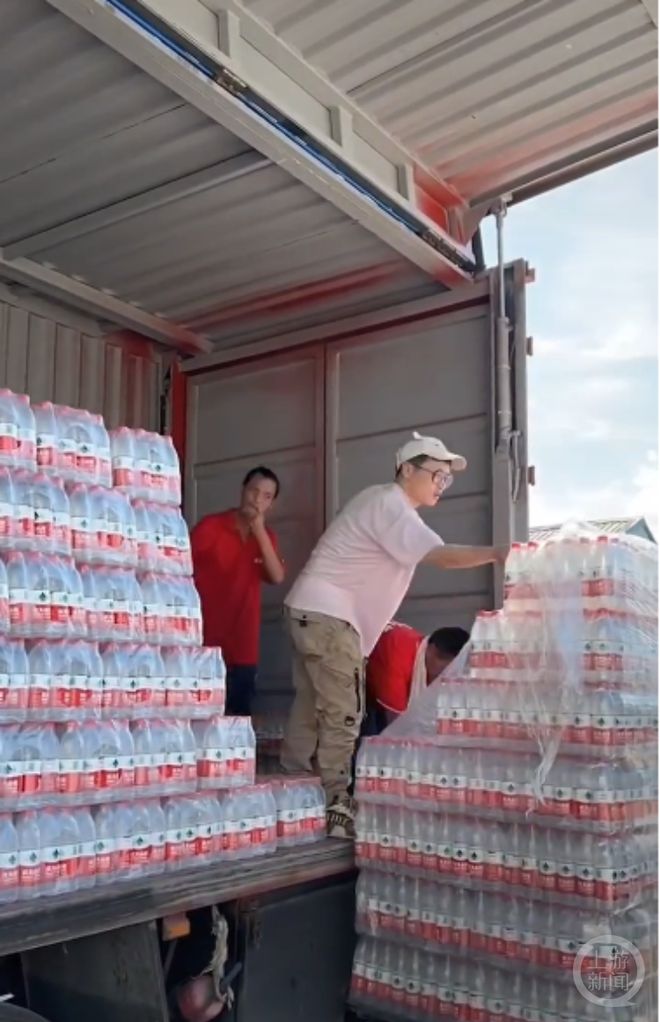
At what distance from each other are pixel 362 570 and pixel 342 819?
1088mm

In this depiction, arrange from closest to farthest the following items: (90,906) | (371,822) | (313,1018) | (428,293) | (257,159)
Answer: (90,906), (313,1018), (371,822), (257,159), (428,293)

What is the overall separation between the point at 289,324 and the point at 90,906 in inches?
160

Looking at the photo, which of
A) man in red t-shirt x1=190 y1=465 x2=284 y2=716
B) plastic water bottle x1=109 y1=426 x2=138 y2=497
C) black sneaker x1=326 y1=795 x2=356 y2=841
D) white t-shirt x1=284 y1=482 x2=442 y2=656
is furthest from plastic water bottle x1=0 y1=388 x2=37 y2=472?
man in red t-shirt x1=190 y1=465 x2=284 y2=716

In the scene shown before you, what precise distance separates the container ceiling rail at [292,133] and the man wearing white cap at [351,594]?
4.32 feet

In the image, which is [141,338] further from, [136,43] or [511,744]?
[511,744]

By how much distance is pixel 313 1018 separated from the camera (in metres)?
3.44

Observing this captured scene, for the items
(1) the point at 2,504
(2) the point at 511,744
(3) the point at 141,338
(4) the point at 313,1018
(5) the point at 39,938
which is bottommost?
(4) the point at 313,1018

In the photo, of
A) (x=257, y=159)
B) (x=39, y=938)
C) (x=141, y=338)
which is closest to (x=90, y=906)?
(x=39, y=938)

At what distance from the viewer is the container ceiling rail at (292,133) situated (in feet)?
12.7

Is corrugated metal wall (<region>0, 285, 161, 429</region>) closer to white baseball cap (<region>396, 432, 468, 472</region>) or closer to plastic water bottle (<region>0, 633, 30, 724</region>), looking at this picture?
white baseball cap (<region>396, 432, 468, 472</region>)

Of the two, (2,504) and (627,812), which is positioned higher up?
(2,504)

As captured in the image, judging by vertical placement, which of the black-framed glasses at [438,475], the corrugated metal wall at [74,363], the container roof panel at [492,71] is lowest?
the black-framed glasses at [438,475]

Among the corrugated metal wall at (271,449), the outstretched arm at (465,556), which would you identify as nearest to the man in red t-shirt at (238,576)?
the corrugated metal wall at (271,449)

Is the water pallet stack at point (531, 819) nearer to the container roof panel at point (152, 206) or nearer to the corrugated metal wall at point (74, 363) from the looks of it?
the container roof panel at point (152, 206)
